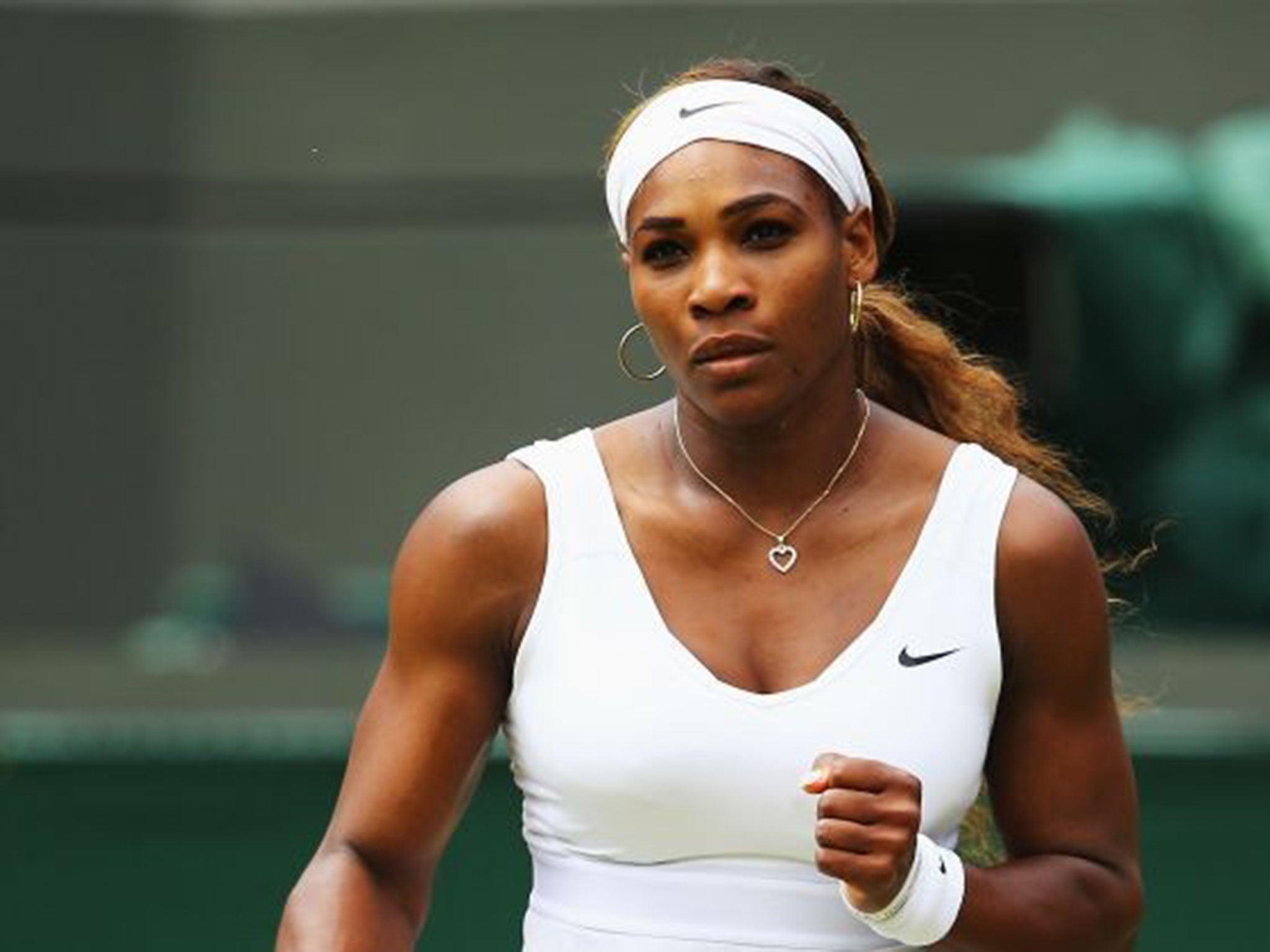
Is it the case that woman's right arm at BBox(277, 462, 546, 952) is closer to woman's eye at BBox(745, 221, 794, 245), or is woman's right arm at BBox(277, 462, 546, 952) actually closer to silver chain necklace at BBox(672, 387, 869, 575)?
silver chain necklace at BBox(672, 387, 869, 575)

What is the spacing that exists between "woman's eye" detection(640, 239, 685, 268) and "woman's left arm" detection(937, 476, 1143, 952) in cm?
44

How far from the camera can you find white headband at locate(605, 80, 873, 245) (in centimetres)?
333

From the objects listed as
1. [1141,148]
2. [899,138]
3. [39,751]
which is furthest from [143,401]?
[1141,148]

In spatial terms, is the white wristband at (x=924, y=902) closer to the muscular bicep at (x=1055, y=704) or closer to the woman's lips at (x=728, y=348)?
the muscular bicep at (x=1055, y=704)

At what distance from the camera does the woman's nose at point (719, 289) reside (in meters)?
3.24

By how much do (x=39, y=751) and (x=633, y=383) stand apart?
1836 mm

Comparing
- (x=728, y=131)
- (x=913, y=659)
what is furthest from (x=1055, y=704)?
(x=728, y=131)

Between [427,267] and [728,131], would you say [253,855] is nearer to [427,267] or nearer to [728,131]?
[427,267]

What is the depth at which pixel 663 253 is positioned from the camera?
3.32m

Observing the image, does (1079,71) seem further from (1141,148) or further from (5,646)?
(5,646)

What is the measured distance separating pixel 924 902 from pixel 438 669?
1.86 feet

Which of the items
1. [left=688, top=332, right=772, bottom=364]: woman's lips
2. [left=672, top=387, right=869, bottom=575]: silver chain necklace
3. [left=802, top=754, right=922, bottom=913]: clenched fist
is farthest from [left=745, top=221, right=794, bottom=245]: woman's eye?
[left=802, top=754, right=922, bottom=913]: clenched fist

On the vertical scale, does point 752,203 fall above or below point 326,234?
below

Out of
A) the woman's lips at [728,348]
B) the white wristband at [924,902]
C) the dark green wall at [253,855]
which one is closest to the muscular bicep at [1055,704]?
the white wristband at [924,902]
